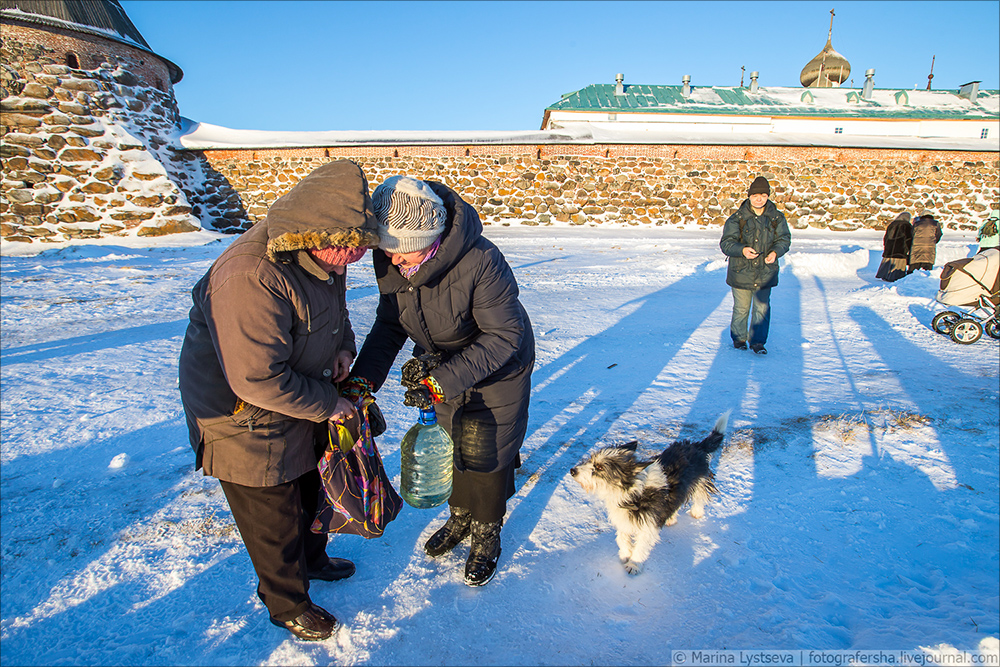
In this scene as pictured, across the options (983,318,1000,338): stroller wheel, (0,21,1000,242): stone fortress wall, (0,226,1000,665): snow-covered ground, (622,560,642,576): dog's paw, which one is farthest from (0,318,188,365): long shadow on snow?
(0,21,1000,242): stone fortress wall

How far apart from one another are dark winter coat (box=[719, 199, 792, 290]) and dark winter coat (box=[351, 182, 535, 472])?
384 centimetres

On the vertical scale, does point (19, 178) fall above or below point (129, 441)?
above

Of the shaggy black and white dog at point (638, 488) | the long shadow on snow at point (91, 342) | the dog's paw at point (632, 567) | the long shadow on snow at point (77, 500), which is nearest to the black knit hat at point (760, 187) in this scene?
the shaggy black and white dog at point (638, 488)

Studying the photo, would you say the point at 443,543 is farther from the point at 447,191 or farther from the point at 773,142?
the point at 773,142

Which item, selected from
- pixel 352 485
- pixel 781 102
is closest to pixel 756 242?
pixel 352 485

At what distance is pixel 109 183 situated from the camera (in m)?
11.9

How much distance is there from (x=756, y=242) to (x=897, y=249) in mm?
6149

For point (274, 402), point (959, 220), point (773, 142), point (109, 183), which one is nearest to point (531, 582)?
point (274, 402)

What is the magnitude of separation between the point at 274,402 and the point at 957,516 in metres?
3.42

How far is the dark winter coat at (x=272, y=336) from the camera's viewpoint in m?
1.59

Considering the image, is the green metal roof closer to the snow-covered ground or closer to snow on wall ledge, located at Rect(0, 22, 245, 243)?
snow on wall ledge, located at Rect(0, 22, 245, 243)

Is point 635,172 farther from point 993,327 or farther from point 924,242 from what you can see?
point 993,327

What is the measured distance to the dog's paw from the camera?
2.38 meters

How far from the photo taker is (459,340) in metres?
2.17
